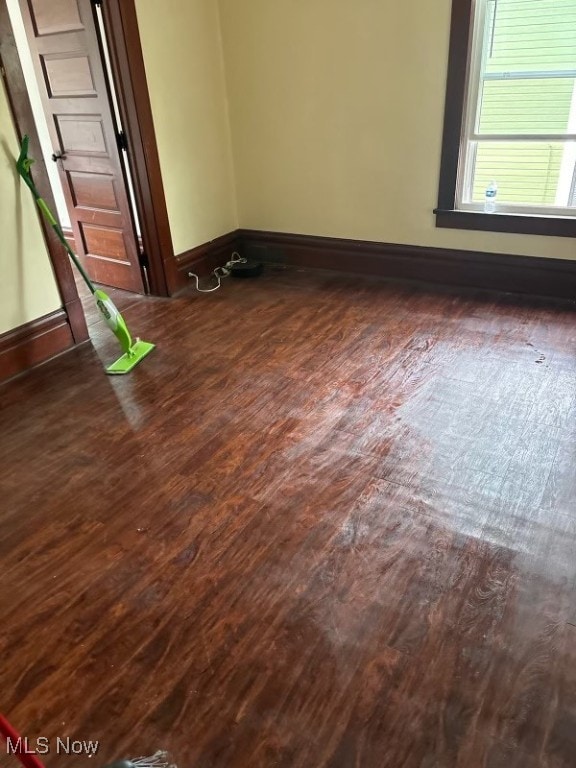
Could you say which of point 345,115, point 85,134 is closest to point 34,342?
point 85,134

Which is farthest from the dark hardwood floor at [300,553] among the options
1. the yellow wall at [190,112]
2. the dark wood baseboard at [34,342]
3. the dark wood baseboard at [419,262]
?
the yellow wall at [190,112]

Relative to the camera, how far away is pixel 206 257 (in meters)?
4.17

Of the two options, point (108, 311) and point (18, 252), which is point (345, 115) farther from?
point (18, 252)

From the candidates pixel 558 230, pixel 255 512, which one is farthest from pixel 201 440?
pixel 558 230

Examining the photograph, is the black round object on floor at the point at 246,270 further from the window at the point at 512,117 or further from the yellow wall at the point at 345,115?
the window at the point at 512,117

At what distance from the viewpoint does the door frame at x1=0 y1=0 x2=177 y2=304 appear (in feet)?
8.74

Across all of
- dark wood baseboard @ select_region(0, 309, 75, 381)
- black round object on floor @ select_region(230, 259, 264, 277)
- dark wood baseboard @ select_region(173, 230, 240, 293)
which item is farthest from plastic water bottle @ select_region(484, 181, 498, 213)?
dark wood baseboard @ select_region(0, 309, 75, 381)

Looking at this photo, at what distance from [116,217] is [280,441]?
222 centimetres

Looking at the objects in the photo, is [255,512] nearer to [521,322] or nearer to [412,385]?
[412,385]

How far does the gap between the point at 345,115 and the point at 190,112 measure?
1014mm

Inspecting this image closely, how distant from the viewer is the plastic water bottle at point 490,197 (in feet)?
11.4

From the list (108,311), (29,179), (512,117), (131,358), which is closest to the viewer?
(29,179)

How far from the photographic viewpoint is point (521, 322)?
325cm

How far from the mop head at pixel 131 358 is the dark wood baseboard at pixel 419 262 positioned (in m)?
1.54
